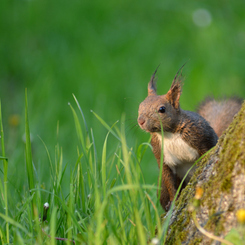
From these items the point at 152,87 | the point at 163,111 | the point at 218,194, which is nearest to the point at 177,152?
the point at 163,111

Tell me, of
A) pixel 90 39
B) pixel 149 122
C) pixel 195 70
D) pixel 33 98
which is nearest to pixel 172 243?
pixel 149 122

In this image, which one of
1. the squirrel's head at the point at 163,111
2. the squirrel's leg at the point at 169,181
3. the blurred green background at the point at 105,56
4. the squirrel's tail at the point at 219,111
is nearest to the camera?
the squirrel's head at the point at 163,111

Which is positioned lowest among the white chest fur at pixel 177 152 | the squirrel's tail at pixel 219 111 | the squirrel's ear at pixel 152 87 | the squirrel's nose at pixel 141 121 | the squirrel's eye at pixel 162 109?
the white chest fur at pixel 177 152

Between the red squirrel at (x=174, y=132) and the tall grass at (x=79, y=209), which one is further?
the red squirrel at (x=174, y=132)

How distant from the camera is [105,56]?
6.71 m

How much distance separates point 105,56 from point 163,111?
13.6 ft

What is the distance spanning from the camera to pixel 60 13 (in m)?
7.41

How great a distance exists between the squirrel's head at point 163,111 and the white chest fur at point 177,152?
0.06 meters

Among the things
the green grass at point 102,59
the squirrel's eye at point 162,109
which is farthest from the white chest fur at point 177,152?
the green grass at point 102,59

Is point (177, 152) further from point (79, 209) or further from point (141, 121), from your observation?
point (79, 209)

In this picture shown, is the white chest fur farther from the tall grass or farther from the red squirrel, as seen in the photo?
the tall grass

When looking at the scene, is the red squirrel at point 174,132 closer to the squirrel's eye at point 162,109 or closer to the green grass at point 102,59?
the squirrel's eye at point 162,109

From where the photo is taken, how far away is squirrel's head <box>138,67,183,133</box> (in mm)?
2641

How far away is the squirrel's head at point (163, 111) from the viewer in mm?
2641
